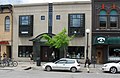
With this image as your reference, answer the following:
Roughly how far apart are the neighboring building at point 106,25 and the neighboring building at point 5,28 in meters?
12.7

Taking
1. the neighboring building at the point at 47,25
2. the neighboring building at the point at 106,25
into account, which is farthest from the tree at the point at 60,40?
the neighboring building at the point at 106,25

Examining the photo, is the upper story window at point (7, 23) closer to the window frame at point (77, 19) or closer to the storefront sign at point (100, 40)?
the window frame at point (77, 19)

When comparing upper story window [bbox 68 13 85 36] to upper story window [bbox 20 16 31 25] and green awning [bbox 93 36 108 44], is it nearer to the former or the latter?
green awning [bbox 93 36 108 44]

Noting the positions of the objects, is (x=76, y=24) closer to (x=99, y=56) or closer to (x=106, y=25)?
(x=106, y=25)

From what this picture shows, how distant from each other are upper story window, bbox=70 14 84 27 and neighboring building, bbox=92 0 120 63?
1.68 metres

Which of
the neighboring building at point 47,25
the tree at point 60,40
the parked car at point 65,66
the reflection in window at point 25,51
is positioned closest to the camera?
the parked car at point 65,66

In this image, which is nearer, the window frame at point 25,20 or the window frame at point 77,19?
the window frame at point 77,19

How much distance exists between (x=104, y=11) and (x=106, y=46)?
4.85 m

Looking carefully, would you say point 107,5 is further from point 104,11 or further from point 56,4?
point 56,4

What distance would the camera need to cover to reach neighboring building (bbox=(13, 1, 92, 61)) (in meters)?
40.3

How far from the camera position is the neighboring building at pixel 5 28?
43.3m

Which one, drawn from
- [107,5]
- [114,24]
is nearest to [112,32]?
[114,24]

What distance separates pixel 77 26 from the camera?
132 feet

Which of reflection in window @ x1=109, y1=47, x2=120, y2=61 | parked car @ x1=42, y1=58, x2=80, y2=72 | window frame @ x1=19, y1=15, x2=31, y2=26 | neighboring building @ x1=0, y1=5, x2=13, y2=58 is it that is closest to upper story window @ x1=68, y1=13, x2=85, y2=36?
reflection in window @ x1=109, y1=47, x2=120, y2=61
